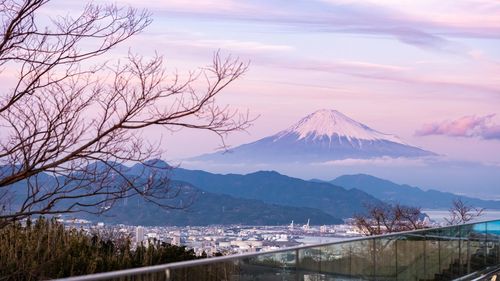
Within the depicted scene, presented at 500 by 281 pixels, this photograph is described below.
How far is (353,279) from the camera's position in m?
12.9

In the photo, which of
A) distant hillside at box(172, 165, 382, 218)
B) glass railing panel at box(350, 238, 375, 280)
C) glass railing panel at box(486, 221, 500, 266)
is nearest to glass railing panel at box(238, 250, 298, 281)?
glass railing panel at box(350, 238, 375, 280)

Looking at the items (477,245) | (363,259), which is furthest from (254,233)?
(363,259)

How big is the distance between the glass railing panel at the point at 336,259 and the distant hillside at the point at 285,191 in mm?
86803

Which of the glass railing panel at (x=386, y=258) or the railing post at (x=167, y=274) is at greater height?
the railing post at (x=167, y=274)

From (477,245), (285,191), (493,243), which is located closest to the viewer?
(477,245)

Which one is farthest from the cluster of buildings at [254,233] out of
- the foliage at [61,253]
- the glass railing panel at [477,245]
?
the foliage at [61,253]

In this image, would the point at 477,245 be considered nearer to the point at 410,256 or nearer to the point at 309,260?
the point at 410,256

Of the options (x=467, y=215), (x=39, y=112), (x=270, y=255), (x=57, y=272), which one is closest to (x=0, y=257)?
(x=57, y=272)

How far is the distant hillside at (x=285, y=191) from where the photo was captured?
103m

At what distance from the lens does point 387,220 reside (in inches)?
2420

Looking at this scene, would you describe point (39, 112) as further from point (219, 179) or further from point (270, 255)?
point (219, 179)

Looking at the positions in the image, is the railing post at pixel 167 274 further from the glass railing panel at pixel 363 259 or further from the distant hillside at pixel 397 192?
the distant hillside at pixel 397 192

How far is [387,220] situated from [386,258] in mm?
47629

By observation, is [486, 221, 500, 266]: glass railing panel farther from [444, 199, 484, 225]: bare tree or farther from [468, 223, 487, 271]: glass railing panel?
[444, 199, 484, 225]: bare tree
